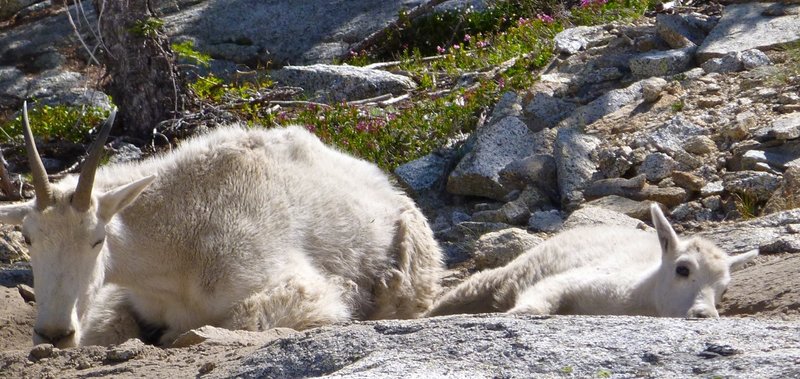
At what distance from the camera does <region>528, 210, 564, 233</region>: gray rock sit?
9672 millimetres

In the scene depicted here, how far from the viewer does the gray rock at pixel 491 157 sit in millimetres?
10609

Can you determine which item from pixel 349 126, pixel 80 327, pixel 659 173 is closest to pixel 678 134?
pixel 659 173

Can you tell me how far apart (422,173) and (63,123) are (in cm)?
463

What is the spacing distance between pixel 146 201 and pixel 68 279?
3.17ft

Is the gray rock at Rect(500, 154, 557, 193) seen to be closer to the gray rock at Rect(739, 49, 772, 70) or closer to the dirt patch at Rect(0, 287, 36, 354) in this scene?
the gray rock at Rect(739, 49, 772, 70)

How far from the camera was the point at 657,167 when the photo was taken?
9.91 metres

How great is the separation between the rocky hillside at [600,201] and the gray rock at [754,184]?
0.01 m

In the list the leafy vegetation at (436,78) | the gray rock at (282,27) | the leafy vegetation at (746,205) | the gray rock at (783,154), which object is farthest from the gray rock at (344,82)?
the leafy vegetation at (746,205)

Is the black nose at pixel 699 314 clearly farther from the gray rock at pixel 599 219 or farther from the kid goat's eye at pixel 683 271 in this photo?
the gray rock at pixel 599 219

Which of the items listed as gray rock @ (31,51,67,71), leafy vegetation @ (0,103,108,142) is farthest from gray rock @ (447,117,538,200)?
gray rock @ (31,51,67,71)

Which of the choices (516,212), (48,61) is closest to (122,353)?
(516,212)

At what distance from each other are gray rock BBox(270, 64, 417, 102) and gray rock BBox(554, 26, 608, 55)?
1.95 m

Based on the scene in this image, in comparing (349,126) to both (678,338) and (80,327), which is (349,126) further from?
(678,338)

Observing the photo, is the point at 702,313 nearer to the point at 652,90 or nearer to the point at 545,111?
the point at 652,90
